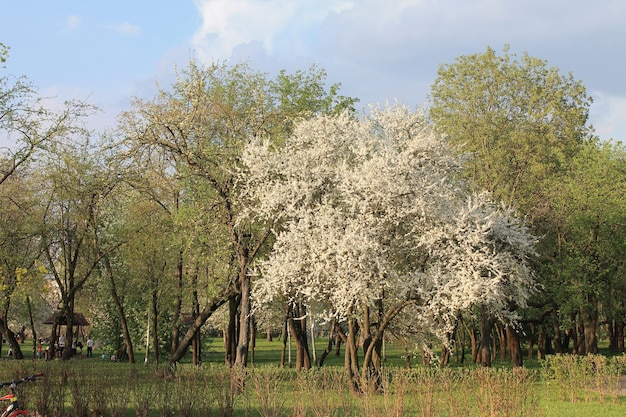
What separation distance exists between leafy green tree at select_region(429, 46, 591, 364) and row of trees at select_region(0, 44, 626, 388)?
0.12 meters

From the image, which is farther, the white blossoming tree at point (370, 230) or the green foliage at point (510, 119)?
the green foliage at point (510, 119)

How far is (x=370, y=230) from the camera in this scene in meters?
20.0

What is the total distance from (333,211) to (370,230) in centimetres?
149

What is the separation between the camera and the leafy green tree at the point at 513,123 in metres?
35.3

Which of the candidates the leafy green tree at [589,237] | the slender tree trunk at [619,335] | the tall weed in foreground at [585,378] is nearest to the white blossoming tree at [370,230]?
the tall weed in foreground at [585,378]

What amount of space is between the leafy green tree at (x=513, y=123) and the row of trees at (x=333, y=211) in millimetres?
123

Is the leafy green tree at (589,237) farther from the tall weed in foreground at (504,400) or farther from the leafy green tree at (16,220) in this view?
the leafy green tree at (16,220)

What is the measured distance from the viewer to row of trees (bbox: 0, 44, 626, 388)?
67.3ft

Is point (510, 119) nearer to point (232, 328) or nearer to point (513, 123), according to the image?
point (513, 123)

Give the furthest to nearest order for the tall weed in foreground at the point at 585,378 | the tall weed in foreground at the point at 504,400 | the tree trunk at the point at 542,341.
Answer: the tree trunk at the point at 542,341 < the tall weed in foreground at the point at 585,378 < the tall weed in foreground at the point at 504,400

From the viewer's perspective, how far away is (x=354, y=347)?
21.3 meters

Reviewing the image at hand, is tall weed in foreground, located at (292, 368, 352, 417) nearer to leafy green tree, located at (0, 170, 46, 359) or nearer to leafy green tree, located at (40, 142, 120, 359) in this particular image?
leafy green tree, located at (40, 142, 120, 359)

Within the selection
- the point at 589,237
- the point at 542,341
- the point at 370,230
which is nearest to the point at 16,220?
the point at 370,230

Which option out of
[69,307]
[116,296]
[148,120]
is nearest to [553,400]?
[148,120]
